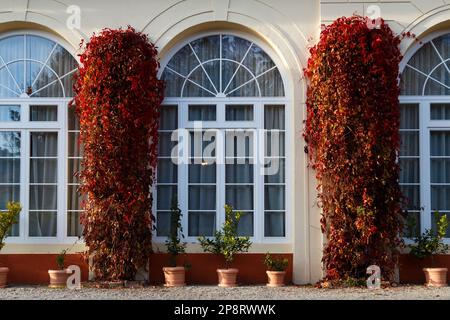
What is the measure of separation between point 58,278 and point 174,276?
1.63 meters

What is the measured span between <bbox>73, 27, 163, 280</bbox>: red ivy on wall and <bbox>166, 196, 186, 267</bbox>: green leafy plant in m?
0.33

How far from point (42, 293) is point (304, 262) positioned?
3656mm

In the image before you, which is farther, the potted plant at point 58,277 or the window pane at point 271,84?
the window pane at point 271,84

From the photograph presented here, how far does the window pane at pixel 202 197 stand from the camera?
1238 centimetres

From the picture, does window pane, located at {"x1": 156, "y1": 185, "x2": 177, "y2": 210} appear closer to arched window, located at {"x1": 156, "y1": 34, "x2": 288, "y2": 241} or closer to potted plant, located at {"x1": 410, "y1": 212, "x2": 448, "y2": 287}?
arched window, located at {"x1": 156, "y1": 34, "x2": 288, "y2": 241}

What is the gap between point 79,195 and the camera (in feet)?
40.7

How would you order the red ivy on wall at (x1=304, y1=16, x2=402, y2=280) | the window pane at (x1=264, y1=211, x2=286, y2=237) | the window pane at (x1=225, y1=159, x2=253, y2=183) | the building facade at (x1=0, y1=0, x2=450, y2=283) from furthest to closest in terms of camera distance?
the window pane at (x1=225, y1=159, x2=253, y2=183)
the window pane at (x1=264, y1=211, x2=286, y2=237)
the building facade at (x1=0, y1=0, x2=450, y2=283)
the red ivy on wall at (x1=304, y1=16, x2=402, y2=280)

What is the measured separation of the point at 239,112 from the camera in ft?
40.9

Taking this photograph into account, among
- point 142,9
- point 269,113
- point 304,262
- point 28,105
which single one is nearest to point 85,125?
point 28,105

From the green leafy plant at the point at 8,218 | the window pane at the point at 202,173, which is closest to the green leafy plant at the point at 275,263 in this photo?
the window pane at the point at 202,173

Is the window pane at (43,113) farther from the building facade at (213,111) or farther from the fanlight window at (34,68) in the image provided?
the fanlight window at (34,68)

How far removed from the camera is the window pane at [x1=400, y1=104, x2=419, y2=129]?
40.7 feet

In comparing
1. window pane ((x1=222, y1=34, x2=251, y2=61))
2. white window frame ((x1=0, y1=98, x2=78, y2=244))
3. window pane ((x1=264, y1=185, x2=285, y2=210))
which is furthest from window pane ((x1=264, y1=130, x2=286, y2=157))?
white window frame ((x1=0, y1=98, x2=78, y2=244))

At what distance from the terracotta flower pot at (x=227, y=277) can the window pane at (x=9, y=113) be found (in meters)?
3.77
